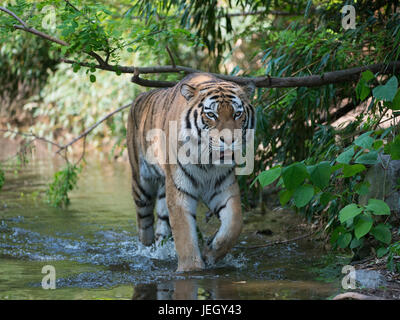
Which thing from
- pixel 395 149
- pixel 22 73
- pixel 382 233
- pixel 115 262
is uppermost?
pixel 22 73

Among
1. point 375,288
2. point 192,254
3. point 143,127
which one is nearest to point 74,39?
point 143,127

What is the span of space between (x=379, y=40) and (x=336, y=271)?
2.01 metres

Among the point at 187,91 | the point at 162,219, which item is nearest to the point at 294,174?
the point at 187,91

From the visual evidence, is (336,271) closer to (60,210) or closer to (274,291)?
(274,291)

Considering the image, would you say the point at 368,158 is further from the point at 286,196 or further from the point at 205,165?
the point at 205,165

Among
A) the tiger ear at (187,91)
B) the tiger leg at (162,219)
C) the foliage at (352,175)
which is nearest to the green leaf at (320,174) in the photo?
the foliage at (352,175)

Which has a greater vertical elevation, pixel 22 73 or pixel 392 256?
pixel 22 73

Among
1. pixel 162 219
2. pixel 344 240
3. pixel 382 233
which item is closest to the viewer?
pixel 382 233

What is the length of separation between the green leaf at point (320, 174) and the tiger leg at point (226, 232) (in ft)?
3.11

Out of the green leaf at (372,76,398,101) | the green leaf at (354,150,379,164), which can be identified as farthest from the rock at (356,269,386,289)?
the green leaf at (372,76,398,101)

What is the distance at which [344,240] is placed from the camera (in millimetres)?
3666

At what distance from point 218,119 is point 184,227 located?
0.76 meters

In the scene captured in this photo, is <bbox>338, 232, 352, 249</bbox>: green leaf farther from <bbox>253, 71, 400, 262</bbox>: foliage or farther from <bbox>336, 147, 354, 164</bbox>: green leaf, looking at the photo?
<bbox>336, 147, 354, 164</bbox>: green leaf

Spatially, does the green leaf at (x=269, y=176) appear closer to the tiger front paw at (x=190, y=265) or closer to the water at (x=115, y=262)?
the water at (x=115, y=262)
